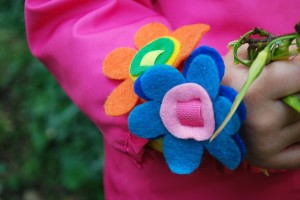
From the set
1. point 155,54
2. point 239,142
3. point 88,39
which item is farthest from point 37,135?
point 239,142

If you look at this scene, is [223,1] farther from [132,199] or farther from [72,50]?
[132,199]

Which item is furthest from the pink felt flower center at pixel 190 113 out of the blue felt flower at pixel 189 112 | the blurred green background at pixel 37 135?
the blurred green background at pixel 37 135

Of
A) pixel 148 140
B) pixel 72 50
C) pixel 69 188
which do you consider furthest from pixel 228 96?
pixel 69 188

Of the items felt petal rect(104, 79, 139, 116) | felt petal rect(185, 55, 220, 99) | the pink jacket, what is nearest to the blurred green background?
the pink jacket

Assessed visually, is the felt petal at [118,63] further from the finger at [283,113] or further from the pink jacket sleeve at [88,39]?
the finger at [283,113]

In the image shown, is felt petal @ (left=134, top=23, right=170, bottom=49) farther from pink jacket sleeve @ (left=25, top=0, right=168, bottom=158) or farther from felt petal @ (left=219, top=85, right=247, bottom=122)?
felt petal @ (left=219, top=85, right=247, bottom=122)

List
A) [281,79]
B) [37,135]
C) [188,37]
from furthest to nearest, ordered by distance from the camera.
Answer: [37,135] < [188,37] < [281,79]

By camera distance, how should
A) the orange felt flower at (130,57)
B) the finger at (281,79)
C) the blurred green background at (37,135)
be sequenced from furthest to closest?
the blurred green background at (37,135) → the orange felt flower at (130,57) → the finger at (281,79)

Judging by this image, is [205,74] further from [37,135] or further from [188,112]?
[37,135]
